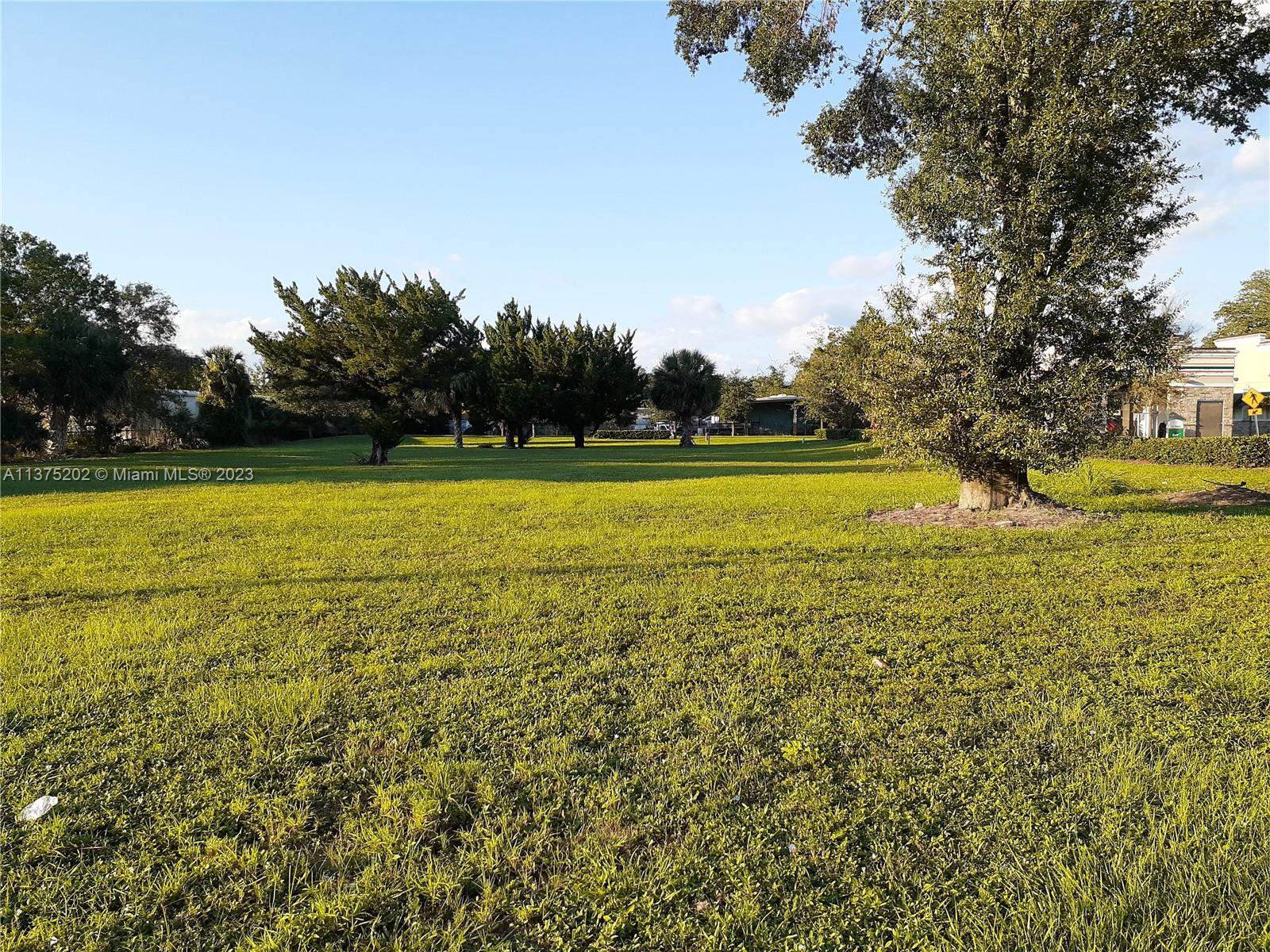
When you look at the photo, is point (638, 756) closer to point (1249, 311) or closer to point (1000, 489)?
point (1000, 489)

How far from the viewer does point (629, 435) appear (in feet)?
183

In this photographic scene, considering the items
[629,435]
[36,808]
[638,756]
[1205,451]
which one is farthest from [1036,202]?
[629,435]

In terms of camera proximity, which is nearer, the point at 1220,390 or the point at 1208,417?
the point at 1220,390

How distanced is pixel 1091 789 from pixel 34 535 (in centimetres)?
1124

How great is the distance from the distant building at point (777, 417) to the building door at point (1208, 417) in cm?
2892

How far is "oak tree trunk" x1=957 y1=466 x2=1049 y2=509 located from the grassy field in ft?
9.95

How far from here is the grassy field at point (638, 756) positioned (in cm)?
203

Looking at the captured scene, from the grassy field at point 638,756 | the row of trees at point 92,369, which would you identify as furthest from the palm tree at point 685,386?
the grassy field at point 638,756

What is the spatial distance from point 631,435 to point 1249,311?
4826 cm

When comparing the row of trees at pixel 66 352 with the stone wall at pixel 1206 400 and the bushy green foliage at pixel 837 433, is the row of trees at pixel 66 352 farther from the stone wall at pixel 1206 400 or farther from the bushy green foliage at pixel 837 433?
the stone wall at pixel 1206 400

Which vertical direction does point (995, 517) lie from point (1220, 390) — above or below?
below

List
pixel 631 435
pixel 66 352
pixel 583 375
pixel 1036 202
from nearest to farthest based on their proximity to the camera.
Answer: pixel 1036 202, pixel 66 352, pixel 583 375, pixel 631 435

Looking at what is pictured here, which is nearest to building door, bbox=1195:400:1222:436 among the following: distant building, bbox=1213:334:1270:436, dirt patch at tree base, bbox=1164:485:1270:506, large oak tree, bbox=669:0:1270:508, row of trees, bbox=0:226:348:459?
distant building, bbox=1213:334:1270:436

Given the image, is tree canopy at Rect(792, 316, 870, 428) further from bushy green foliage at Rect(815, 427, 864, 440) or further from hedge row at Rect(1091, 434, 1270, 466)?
hedge row at Rect(1091, 434, 1270, 466)
